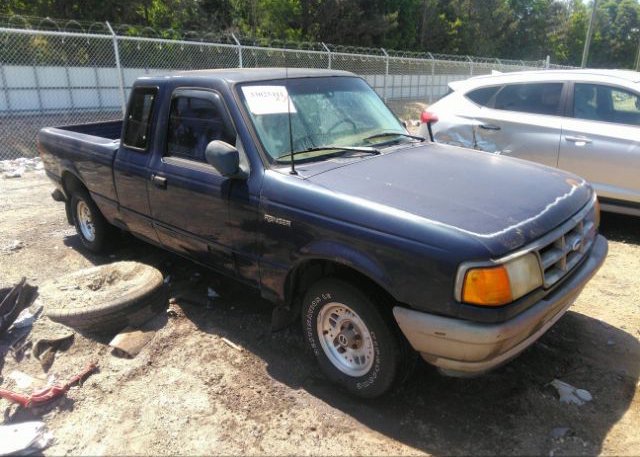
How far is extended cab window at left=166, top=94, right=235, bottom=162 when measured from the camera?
365 centimetres

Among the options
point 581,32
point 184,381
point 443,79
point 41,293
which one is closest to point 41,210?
point 41,293

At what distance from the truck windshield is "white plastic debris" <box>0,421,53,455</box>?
211 centimetres

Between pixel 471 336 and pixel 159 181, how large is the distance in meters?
2.67

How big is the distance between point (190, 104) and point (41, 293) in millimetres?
1967

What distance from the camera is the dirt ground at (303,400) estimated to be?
9.17 feet

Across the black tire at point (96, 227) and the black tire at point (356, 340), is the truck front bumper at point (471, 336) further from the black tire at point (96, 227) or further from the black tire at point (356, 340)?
the black tire at point (96, 227)

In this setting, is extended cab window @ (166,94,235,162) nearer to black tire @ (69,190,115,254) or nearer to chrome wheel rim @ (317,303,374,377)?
chrome wheel rim @ (317,303,374,377)

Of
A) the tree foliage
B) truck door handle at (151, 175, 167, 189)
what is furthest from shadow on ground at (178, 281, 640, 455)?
the tree foliage

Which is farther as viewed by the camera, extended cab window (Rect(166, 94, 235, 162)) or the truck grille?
extended cab window (Rect(166, 94, 235, 162))

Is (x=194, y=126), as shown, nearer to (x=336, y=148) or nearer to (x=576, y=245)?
(x=336, y=148)

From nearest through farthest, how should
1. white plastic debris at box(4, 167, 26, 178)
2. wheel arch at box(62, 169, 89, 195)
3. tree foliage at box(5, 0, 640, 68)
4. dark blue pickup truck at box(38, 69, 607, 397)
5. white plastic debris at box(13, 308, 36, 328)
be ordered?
dark blue pickup truck at box(38, 69, 607, 397)
white plastic debris at box(13, 308, 36, 328)
wheel arch at box(62, 169, 89, 195)
white plastic debris at box(4, 167, 26, 178)
tree foliage at box(5, 0, 640, 68)

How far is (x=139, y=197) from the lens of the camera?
435 centimetres

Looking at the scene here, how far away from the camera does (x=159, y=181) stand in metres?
4.02

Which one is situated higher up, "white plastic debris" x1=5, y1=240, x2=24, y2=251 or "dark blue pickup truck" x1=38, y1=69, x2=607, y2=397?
"dark blue pickup truck" x1=38, y1=69, x2=607, y2=397
